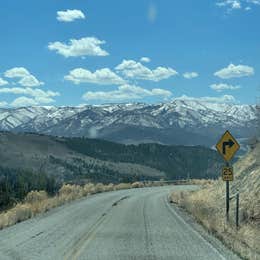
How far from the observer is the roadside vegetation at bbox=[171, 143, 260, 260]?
1512 cm

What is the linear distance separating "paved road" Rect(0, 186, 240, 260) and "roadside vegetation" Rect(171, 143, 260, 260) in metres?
0.58

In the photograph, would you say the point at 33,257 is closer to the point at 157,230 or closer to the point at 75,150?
the point at 157,230

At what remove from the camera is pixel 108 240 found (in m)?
15.6

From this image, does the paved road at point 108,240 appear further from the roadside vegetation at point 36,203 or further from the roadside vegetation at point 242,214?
the roadside vegetation at point 36,203

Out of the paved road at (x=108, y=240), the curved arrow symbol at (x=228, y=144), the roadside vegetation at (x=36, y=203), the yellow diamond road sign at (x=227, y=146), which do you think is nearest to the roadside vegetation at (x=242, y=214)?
the paved road at (x=108, y=240)

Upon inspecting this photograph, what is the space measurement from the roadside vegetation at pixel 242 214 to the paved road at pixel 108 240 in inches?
23.0

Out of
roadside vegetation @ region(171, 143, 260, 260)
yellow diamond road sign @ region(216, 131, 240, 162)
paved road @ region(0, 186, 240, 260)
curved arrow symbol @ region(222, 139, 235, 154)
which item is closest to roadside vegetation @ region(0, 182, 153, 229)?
paved road @ region(0, 186, 240, 260)

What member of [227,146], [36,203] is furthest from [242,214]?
[36,203]

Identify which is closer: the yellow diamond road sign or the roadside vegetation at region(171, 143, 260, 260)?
the roadside vegetation at region(171, 143, 260, 260)

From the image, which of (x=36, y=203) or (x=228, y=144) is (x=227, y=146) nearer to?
(x=228, y=144)

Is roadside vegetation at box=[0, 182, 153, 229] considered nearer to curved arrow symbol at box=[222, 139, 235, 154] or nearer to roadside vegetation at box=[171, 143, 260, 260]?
roadside vegetation at box=[171, 143, 260, 260]

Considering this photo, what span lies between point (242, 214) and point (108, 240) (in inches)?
305

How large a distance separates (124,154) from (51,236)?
584 feet

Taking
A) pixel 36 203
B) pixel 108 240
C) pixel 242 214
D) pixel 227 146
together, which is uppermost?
pixel 227 146
